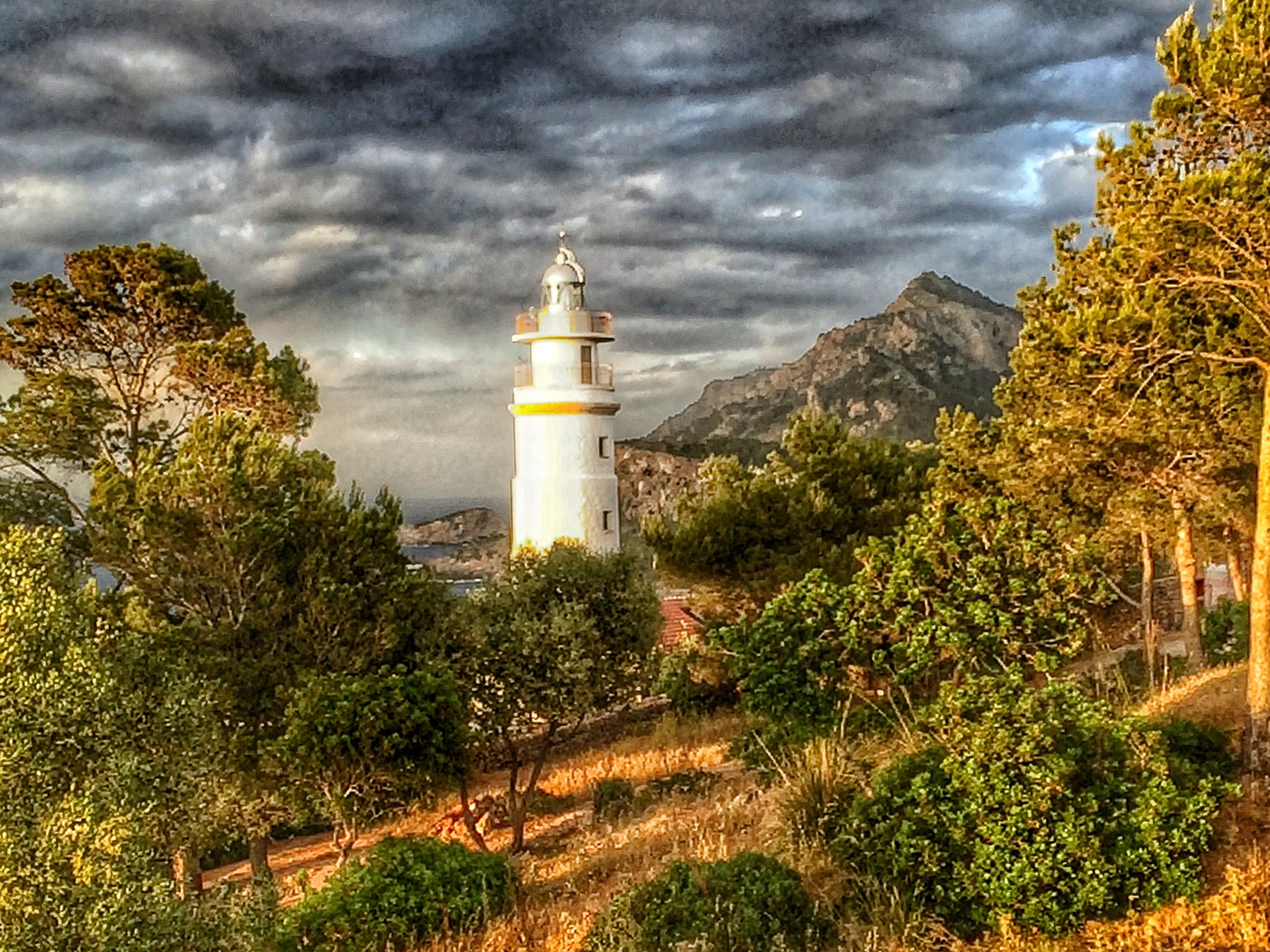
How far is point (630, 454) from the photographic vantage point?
12775cm

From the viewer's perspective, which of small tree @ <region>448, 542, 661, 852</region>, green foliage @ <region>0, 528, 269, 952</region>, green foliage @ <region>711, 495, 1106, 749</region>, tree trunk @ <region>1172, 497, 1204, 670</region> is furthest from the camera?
small tree @ <region>448, 542, 661, 852</region>

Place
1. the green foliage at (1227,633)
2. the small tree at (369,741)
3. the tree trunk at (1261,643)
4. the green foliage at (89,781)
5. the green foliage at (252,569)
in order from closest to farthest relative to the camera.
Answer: the green foliage at (89,781)
the tree trunk at (1261,643)
the small tree at (369,741)
the green foliage at (252,569)
the green foliage at (1227,633)

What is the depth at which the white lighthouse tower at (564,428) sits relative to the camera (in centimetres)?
2866

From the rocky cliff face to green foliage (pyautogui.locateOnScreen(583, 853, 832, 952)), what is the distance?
360ft

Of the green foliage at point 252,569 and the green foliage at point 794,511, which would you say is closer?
the green foliage at point 252,569

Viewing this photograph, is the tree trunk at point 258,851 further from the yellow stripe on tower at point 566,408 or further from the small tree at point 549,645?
the yellow stripe on tower at point 566,408

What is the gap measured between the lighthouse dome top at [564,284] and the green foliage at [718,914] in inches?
892

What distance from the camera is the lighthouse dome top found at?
29531mm

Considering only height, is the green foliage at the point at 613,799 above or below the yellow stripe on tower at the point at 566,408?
below

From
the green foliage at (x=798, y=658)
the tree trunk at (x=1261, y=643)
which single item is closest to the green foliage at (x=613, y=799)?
the green foliage at (x=798, y=658)

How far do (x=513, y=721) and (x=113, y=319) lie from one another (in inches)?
444

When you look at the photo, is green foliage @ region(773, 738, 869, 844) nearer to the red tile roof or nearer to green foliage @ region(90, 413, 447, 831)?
green foliage @ region(90, 413, 447, 831)

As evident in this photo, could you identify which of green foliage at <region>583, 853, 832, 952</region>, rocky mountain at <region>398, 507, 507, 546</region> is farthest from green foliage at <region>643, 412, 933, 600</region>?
rocky mountain at <region>398, 507, 507, 546</region>

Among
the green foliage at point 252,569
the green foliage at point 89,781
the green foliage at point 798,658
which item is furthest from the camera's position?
the green foliage at point 252,569
